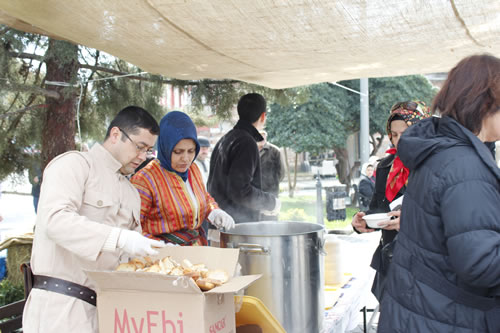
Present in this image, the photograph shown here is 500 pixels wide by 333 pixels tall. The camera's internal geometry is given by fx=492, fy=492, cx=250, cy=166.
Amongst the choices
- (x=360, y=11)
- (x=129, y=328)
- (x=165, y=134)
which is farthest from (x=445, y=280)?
(x=165, y=134)

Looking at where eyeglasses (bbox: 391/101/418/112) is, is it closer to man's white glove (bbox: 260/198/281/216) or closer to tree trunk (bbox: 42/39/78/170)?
man's white glove (bbox: 260/198/281/216)

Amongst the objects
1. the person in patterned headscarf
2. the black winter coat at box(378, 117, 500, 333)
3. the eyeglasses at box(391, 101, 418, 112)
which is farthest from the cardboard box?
the eyeglasses at box(391, 101, 418, 112)

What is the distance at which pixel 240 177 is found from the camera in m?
3.36

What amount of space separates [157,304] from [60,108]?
2243 millimetres

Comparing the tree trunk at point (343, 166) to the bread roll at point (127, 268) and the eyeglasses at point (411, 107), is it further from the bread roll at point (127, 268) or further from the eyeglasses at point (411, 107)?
the bread roll at point (127, 268)

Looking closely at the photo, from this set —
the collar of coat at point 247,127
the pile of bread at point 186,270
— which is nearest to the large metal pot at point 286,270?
the pile of bread at point 186,270

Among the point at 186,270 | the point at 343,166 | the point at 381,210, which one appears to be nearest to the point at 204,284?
the point at 186,270

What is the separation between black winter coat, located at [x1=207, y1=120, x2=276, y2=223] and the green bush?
1569 millimetres

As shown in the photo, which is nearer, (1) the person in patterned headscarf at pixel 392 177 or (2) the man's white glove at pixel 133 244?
(2) the man's white glove at pixel 133 244

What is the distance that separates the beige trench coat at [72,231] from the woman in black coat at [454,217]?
96 centimetres

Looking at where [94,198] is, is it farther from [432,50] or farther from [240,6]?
[432,50]

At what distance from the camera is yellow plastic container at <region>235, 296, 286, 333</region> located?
1979mm

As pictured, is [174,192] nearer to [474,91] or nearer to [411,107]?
[411,107]

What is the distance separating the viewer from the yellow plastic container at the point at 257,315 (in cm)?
198
